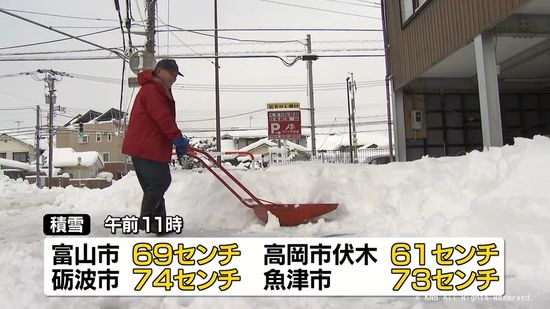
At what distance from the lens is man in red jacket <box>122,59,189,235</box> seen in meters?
4.19

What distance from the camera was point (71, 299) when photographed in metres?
2.62

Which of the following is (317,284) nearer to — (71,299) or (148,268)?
(148,268)

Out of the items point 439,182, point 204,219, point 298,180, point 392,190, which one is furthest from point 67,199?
point 439,182

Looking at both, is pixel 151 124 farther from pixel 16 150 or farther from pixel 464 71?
pixel 16 150

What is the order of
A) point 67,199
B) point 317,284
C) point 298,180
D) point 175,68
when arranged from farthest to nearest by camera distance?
point 67,199, point 298,180, point 175,68, point 317,284

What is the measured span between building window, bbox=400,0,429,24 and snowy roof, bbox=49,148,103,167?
51533 mm

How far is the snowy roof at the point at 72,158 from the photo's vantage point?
55.6 meters

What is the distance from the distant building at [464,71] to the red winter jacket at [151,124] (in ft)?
17.5

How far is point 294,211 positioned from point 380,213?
0.95 meters

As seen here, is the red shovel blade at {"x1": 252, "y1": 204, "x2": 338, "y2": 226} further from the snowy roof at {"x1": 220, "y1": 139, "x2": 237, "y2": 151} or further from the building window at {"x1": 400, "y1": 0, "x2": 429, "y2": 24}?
the snowy roof at {"x1": 220, "y1": 139, "x2": 237, "y2": 151}

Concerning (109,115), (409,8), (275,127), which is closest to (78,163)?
(109,115)

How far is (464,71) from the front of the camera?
34.1 feet

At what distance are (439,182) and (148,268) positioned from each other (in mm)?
3178
